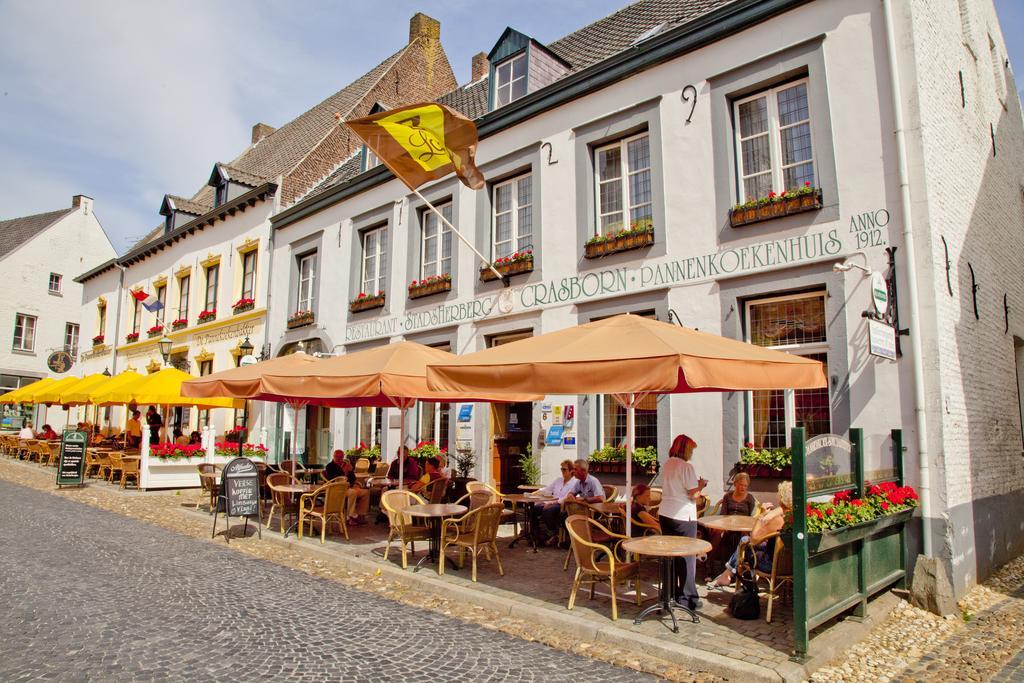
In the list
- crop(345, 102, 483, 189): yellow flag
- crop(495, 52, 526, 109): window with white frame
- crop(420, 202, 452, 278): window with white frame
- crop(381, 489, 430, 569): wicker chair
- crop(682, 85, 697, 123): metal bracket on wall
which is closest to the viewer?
crop(381, 489, 430, 569): wicker chair

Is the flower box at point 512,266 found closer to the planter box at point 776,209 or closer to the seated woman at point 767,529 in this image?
the planter box at point 776,209

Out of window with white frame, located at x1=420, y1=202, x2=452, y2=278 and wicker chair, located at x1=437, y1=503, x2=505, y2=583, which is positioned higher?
window with white frame, located at x1=420, y1=202, x2=452, y2=278

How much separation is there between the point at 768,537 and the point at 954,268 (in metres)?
4.65

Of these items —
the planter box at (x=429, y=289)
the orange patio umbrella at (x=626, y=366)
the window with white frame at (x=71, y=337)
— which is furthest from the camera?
the window with white frame at (x=71, y=337)

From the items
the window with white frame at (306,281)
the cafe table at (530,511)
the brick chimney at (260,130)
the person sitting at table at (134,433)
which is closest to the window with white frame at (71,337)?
the brick chimney at (260,130)

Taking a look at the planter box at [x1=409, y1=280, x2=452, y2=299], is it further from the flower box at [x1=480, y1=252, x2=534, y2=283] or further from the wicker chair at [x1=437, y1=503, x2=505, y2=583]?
the wicker chair at [x1=437, y1=503, x2=505, y2=583]

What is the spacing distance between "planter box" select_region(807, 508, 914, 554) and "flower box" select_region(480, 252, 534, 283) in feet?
23.6

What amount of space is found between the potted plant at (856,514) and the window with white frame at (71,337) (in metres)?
40.2

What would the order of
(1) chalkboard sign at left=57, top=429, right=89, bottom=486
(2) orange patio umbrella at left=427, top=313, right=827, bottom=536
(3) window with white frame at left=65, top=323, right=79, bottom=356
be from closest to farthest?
(2) orange patio umbrella at left=427, top=313, right=827, bottom=536 → (1) chalkboard sign at left=57, top=429, right=89, bottom=486 → (3) window with white frame at left=65, top=323, right=79, bottom=356

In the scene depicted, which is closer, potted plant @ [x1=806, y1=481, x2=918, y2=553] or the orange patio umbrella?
potted plant @ [x1=806, y1=481, x2=918, y2=553]

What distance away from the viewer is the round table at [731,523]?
6.46 m

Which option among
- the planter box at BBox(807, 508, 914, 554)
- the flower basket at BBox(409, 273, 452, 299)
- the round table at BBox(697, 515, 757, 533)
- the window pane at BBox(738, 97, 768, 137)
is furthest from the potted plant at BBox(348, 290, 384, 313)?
the planter box at BBox(807, 508, 914, 554)

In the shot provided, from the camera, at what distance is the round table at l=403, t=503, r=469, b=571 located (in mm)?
7395

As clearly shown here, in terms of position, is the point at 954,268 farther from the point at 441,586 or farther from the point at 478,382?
the point at 441,586
